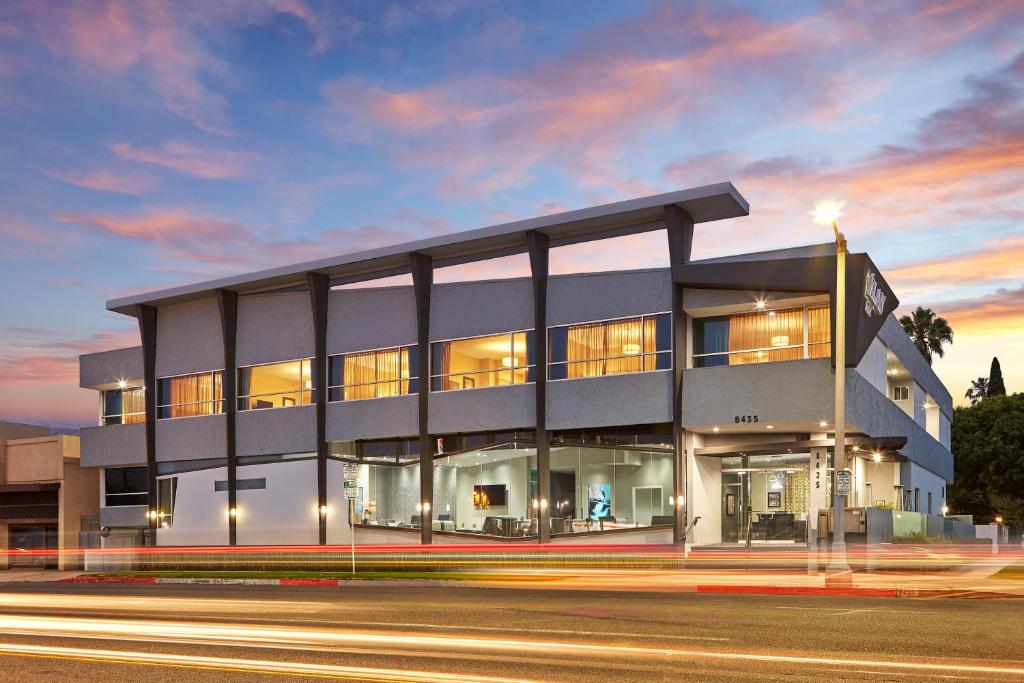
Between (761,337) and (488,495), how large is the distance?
1281cm

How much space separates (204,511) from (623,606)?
114 ft

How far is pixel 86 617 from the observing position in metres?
21.1

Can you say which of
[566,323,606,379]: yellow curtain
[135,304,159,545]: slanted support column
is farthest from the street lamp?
[135,304,159,545]: slanted support column

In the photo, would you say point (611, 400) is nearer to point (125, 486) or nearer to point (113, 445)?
point (125, 486)

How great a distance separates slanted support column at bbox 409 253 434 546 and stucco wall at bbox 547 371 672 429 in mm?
5760

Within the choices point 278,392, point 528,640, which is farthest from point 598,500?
point 528,640

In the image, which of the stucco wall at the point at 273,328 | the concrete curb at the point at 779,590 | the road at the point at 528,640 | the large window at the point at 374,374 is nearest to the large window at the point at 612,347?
the large window at the point at 374,374

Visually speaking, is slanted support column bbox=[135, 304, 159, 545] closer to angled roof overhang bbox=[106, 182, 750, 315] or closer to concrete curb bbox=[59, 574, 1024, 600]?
angled roof overhang bbox=[106, 182, 750, 315]

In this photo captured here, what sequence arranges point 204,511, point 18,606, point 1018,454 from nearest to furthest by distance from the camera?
1. point 18,606
2. point 204,511
3. point 1018,454

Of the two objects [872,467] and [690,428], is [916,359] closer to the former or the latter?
[872,467]

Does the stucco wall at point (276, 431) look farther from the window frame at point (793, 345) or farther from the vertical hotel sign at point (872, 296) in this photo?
the vertical hotel sign at point (872, 296)

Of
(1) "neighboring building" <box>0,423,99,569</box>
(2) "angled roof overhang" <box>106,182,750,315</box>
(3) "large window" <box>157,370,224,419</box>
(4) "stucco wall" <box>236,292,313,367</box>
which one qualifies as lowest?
(1) "neighboring building" <box>0,423,99,569</box>

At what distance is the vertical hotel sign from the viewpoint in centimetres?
3575

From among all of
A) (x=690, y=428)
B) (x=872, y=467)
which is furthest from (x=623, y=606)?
(x=872, y=467)
